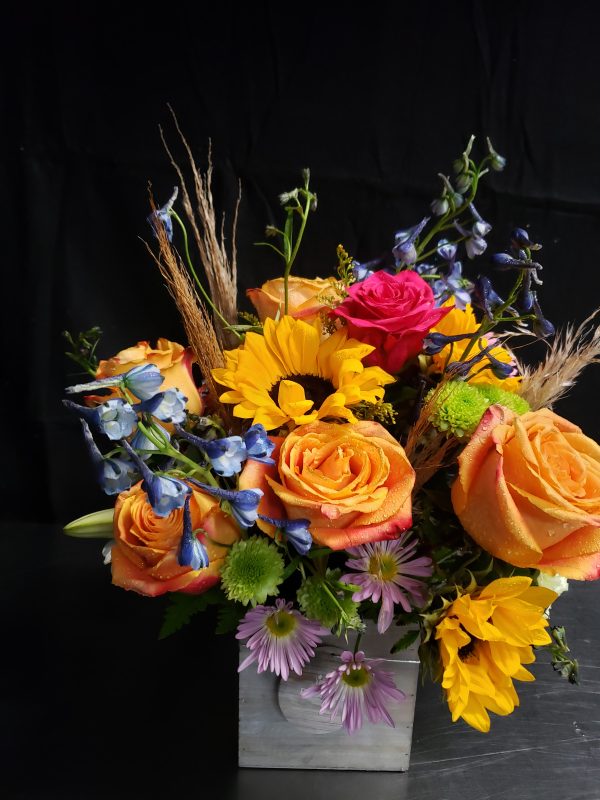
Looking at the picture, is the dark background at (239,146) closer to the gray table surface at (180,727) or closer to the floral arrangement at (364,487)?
the gray table surface at (180,727)

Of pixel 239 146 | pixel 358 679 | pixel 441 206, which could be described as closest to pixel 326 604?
pixel 358 679

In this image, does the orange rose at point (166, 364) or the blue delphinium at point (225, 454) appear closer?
the blue delphinium at point (225, 454)

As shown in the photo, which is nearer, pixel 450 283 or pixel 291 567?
pixel 291 567

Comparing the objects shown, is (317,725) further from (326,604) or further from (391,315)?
(391,315)

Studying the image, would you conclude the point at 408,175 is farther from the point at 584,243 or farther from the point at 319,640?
the point at 319,640

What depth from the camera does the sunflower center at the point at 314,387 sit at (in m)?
0.65

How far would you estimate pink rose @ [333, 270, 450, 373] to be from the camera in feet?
2.02

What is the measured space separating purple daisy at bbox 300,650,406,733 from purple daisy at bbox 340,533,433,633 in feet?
0.19

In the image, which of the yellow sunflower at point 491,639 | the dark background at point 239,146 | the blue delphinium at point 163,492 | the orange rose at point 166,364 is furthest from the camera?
the dark background at point 239,146

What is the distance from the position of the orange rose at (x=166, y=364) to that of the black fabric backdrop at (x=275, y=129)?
0.44 m

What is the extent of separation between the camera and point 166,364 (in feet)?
2.19

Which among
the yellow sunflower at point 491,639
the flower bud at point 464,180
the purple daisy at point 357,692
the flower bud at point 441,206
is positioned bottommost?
the purple daisy at point 357,692

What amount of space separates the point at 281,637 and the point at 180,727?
0.27 metres

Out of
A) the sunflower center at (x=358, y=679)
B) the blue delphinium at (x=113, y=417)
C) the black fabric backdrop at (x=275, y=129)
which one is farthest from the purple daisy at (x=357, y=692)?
the black fabric backdrop at (x=275, y=129)
